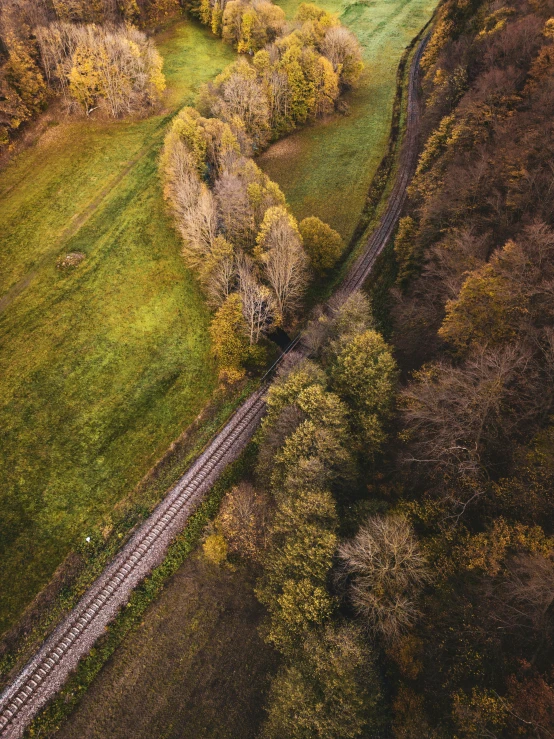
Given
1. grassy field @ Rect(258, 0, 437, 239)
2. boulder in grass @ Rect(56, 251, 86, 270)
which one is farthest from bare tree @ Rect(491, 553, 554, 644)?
boulder in grass @ Rect(56, 251, 86, 270)

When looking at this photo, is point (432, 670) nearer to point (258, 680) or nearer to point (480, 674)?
point (480, 674)

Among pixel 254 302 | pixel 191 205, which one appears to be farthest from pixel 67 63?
pixel 254 302

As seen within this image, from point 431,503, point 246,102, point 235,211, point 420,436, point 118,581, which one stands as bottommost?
point 118,581

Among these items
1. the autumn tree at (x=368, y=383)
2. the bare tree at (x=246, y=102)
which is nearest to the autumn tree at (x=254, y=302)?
the autumn tree at (x=368, y=383)

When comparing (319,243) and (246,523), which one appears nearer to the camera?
(246,523)

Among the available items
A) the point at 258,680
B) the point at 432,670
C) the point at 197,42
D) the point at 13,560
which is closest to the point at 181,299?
the point at 13,560

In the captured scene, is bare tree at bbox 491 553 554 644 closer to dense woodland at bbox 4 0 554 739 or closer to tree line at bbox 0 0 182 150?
dense woodland at bbox 4 0 554 739

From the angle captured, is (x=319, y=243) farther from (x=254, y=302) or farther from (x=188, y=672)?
(x=188, y=672)

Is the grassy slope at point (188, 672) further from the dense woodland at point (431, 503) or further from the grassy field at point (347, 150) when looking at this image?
the grassy field at point (347, 150)
